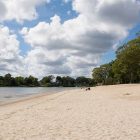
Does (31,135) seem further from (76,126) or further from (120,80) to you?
(120,80)

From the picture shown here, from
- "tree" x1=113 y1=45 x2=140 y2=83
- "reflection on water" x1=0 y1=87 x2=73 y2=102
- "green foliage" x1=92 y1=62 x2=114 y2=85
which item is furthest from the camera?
"green foliage" x1=92 y1=62 x2=114 y2=85

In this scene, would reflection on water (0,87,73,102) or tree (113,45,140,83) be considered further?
tree (113,45,140,83)

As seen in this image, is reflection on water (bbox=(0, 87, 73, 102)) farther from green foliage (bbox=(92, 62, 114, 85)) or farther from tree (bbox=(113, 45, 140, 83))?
green foliage (bbox=(92, 62, 114, 85))

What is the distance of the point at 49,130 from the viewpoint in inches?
549

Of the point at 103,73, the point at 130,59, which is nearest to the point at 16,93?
the point at 130,59

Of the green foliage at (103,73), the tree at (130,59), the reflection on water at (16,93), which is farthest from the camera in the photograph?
the green foliage at (103,73)

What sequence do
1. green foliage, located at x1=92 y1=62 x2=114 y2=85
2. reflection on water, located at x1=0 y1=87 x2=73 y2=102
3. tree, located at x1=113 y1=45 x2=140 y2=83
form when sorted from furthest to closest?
green foliage, located at x1=92 y1=62 x2=114 y2=85 < tree, located at x1=113 y1=45 x2=140 y2=83 < reflection on water, located at x1=0 y1=87 x2=73 y2=102

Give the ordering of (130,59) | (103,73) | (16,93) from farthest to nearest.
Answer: (103,73), (130,59), (16,93)

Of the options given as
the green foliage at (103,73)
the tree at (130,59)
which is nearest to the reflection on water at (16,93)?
the tree at (130,59)

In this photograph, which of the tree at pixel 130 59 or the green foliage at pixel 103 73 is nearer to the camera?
the tree at pixel 130 59

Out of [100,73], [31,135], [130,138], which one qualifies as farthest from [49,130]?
[100,73]

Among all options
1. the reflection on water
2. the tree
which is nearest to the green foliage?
the reflection on water

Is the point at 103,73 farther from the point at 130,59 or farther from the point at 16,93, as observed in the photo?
the point at 16,93

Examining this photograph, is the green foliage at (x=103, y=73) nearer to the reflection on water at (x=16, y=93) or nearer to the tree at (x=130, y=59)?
the reflection on water at (x=16, y=93)
